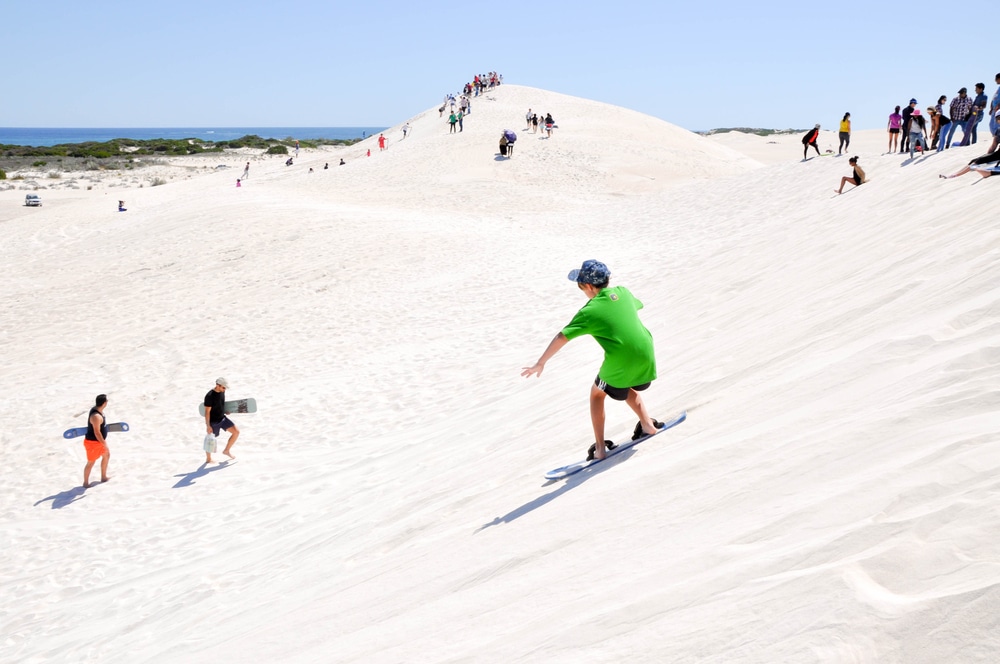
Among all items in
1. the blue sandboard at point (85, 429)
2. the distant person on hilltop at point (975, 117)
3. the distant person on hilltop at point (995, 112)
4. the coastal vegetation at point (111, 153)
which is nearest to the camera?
the blue sandboard at point (85, 429)

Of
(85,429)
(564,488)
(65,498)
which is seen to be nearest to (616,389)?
(564,488)

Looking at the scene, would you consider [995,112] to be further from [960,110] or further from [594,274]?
[594,274]

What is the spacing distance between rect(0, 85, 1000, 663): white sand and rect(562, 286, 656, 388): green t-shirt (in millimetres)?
499

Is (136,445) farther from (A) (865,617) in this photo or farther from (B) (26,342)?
(A) (865,617)

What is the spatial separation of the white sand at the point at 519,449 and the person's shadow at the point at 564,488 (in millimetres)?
61

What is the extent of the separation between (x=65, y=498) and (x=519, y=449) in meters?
6.45

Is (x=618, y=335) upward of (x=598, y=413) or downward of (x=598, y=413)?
upward

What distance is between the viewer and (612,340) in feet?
15.7

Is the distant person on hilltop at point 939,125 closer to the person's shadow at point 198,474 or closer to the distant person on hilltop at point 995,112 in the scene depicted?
the distant person on hilltop at point 995,112

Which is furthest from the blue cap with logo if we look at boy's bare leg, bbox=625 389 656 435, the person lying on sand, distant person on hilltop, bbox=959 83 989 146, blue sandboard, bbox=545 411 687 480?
distant person on hilltop, bbox=959 83 989 146

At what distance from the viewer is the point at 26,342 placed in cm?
1552

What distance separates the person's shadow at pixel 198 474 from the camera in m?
9.54

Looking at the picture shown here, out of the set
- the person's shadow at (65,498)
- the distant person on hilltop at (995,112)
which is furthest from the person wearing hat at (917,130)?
the person's shadow at (65,498)

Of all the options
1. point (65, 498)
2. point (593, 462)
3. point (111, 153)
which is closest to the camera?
point (593, 462)
